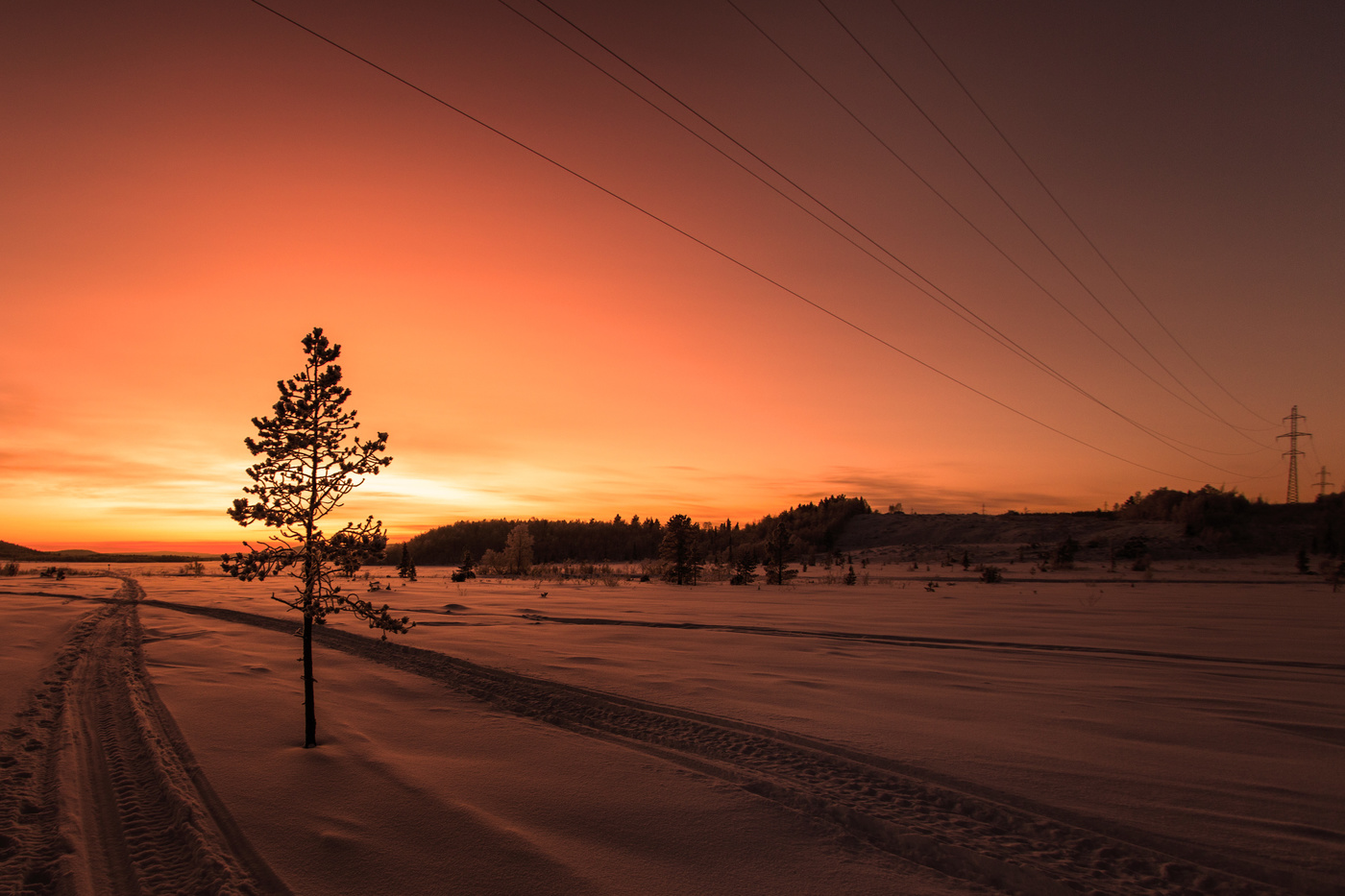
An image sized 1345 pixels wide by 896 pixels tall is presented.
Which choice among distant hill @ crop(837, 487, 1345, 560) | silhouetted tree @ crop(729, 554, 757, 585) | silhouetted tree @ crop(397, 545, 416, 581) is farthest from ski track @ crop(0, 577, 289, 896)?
distant hill @ crop(837, 487, 1345, 560)

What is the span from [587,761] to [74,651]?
458 inches

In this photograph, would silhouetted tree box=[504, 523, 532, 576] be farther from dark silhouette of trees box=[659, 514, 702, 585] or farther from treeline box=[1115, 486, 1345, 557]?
treeline box=[1115, 486, 1345, 557]

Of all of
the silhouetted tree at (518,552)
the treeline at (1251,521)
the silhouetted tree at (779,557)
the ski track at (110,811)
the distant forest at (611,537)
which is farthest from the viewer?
the distant forest at (611,537)

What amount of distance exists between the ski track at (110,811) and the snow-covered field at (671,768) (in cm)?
3

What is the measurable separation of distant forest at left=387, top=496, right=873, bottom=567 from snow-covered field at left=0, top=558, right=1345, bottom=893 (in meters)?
68.1

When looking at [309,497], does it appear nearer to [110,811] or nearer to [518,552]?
[110,811]

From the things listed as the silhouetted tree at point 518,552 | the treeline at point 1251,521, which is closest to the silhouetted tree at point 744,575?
the silhouetted tree at point 518,552

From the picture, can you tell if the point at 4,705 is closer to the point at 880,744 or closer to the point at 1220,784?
the point at 880,744

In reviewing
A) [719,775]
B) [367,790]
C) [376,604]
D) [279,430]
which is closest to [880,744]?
[719,775]

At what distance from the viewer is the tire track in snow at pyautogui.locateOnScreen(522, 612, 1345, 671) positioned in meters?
11.5

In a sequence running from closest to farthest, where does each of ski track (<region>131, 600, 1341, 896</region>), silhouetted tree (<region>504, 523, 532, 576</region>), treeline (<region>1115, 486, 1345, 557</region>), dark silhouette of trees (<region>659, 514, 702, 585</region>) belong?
1. ski track (<region>131, 600, 1341, 896</region>)
2. dark silhouette of trees (<region>659, 514, 702, 585</region>)
3. treeline (<region>1115, 486, 1345, 557</region>)
4. silhouetted tree (<region>504, 523, 532, 576</region>)

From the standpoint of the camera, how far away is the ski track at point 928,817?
159 inches

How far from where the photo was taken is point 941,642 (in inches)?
556

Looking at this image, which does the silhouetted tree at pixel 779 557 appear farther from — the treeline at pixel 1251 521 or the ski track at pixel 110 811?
the treeline at pixel 1251 521
